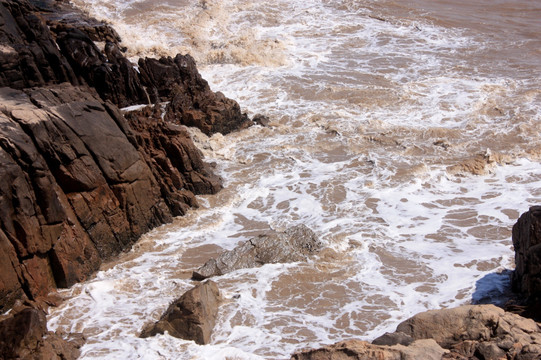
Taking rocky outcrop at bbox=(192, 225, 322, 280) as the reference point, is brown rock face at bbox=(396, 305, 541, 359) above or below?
above

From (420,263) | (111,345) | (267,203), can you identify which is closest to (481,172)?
(420,263)

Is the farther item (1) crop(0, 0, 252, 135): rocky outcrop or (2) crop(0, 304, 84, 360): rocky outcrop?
(1) crop(0, 0, 252, 135): rocky outcrop

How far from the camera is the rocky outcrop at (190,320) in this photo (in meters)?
7.02

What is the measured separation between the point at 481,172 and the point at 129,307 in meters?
8.82

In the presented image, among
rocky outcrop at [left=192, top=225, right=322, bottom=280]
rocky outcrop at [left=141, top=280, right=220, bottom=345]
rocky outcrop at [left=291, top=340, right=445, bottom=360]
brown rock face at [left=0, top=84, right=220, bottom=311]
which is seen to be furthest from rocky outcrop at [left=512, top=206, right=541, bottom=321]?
brown rock face at [left=0, top=84, right=220, bottom=311]

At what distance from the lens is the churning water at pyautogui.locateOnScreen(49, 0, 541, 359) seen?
787 cm

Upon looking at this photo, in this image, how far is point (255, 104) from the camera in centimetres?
1630

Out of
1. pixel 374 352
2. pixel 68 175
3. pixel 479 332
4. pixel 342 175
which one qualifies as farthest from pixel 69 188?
pixel 479 332

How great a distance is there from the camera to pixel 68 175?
8719 millimetres

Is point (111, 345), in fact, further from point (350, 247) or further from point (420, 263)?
point (420, 263)

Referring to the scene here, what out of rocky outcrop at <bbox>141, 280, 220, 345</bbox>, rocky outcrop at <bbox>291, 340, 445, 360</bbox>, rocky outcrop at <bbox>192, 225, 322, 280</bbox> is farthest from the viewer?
rocky outcrop at <bbox>192, 225, 322, 280</bbox>

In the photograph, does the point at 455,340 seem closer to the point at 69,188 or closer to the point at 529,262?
the point at 529,262

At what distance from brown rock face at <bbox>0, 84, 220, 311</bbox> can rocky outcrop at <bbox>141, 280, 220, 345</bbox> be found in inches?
87.2

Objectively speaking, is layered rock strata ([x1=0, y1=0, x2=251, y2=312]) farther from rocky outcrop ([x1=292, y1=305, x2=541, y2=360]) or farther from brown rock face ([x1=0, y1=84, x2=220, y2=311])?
rocky outcrop ([x1=292, y1=305, x2=541, y2=360])
